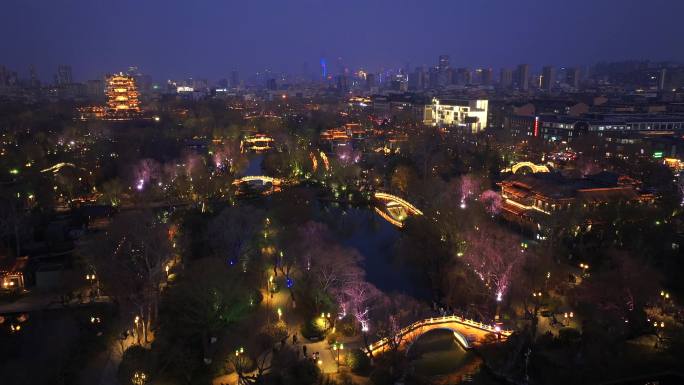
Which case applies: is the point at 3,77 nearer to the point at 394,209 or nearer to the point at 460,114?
the point at 460,114

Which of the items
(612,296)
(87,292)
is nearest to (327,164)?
(87,292)

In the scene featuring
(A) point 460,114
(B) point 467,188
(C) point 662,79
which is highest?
(C) point 662,79

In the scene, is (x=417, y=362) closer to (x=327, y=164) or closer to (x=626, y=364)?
(x=626, y=364)

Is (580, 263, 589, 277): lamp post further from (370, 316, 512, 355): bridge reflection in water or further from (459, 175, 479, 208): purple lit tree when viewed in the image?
(459, 175, 479, 208): purple lit tree

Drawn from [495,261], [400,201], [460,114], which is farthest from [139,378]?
[460,114]

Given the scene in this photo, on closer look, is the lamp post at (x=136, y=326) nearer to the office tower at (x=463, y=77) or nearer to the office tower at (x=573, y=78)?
the office tower at (x=573, y=78)

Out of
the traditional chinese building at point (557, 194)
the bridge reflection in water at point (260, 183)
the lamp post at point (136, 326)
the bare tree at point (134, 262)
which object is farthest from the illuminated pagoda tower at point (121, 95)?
the lamp post at point (136, 326)

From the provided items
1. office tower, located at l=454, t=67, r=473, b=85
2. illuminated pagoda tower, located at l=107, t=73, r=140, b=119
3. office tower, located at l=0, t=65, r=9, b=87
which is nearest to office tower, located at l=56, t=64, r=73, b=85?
office tower, located at l=0, t=65, r=9, b=87
